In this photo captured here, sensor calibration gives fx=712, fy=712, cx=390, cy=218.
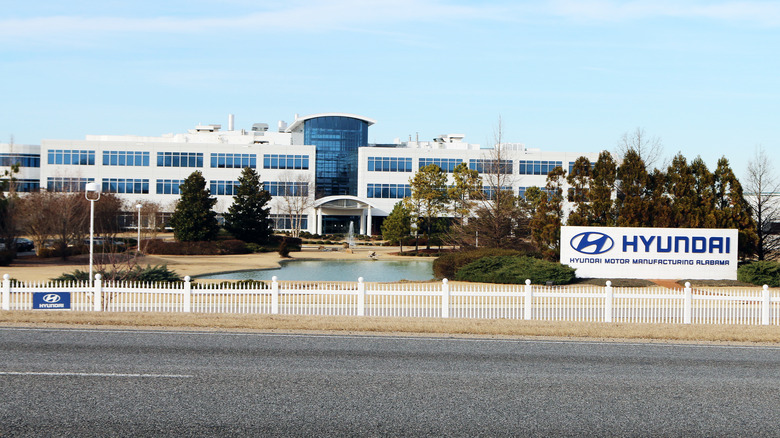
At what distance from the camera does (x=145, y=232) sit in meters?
69.7

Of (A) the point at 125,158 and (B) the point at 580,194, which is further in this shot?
(A) the point at 125,158

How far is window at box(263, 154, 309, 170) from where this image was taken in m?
83.1

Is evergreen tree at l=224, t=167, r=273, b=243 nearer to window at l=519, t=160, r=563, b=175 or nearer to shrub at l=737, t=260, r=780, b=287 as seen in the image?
window at l=519, t=160, r=563, b=175

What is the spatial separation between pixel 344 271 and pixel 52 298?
76.0 ft

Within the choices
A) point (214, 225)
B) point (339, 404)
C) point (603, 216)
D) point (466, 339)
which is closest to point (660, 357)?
point (466, 339)

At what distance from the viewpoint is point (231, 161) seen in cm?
8188

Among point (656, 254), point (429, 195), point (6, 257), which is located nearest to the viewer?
point (656, 254)

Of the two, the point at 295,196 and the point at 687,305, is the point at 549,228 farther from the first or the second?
the point at 295,196

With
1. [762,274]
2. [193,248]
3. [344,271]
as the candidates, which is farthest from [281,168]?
[762,274]

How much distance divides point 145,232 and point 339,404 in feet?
216

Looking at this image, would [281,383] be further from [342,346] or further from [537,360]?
[537,360]

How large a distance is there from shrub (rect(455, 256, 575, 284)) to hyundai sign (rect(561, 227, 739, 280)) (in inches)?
61.4

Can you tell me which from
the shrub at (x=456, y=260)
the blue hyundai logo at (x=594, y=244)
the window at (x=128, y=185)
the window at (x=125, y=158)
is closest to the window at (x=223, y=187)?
the window at (x=128, y=185)

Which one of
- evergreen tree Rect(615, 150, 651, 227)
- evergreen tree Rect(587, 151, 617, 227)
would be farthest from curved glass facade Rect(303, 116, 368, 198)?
evergreen tree Rect(615, 150, 651, 227)
